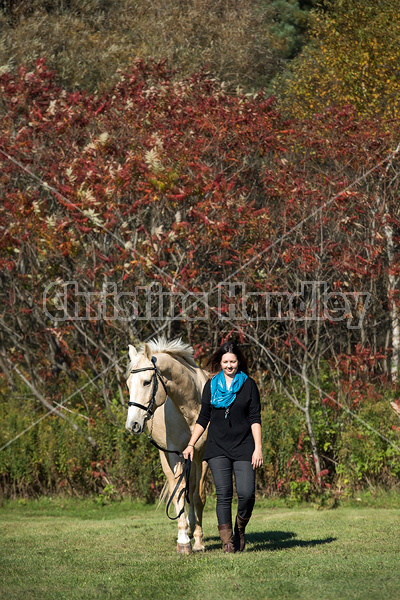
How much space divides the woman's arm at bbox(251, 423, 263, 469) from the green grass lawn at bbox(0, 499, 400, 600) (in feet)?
2.58

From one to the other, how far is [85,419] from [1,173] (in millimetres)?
4325

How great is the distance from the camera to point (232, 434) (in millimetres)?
6625

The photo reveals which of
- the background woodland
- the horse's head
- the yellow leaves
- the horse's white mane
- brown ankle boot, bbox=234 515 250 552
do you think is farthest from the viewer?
the yellow leaves

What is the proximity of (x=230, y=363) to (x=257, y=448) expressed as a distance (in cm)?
77

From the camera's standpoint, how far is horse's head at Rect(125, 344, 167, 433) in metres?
6.43

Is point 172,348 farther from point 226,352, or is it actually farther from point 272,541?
point 272,541

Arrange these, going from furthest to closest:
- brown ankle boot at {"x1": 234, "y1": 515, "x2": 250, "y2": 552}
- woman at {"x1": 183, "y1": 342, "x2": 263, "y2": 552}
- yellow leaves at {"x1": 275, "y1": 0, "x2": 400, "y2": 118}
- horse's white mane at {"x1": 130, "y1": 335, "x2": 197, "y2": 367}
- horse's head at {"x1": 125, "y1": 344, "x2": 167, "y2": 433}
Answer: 1. yellow leaves at {"x1": 275, "y1": 0, "x2": 400, "y2": 118}
2. horse's white mane at {"x1": 130, "y1": 335, "x2": 197, "y2": 367}
3. brown ankle boot at {"x1": 234, "y1": 515, "x2": 250, "y2": 552}
4. woman at {"x1": 183, "y1": 342, "x2": 263, "y2": 552}
5. horse's head at {"x1": 125, "y1": 344, "x2": 167, "y2": 433}

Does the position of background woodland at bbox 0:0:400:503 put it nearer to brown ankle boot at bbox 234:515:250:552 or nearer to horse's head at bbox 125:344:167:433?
brown ankle boot at bbox 234:515:250:552

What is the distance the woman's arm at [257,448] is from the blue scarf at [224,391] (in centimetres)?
29

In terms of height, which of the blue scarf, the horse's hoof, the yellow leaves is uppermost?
the yellow leaves

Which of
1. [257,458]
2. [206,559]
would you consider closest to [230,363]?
[257,458]

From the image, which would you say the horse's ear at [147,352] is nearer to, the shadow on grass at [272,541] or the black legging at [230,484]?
the black legging at [230,484]

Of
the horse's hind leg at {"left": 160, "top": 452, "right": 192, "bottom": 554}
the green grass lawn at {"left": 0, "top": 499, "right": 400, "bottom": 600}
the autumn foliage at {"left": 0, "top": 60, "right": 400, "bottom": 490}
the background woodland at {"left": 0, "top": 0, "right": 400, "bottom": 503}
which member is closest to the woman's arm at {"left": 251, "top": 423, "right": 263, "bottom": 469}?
the green grass lawn at {"left": 0, "top": 499, "right": 400, "bottom": 600}

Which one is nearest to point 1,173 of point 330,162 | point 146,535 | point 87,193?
point 87,193
